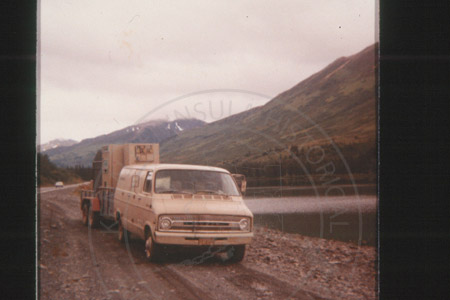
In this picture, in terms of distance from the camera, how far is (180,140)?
11234 mm

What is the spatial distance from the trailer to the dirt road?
158 centimetres

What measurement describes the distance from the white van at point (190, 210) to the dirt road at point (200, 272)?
21.3 inches

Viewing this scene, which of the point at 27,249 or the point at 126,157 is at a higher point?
the point at 126,157

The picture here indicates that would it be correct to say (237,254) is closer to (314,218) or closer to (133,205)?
(133,205)

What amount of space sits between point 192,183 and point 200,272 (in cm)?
193

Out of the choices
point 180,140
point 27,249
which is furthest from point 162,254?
point 180,140

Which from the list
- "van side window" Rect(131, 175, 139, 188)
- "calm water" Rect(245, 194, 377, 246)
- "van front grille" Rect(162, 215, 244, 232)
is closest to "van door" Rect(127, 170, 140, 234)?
"van side window" Rect(131, 175, 139, 188)

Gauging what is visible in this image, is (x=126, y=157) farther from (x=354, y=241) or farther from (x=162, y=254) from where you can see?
(x=354, y=241)

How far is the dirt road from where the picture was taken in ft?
20.8

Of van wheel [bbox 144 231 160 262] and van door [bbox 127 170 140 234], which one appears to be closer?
van wheel [bbox 144 231 160 262]

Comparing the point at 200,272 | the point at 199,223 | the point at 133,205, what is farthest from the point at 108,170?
the point at 200,272

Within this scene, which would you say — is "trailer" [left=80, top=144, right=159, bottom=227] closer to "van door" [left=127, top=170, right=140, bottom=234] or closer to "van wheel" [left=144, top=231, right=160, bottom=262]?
"van door" [left=127, top=170, right=140, bottom=234]
